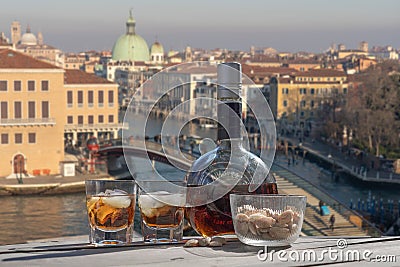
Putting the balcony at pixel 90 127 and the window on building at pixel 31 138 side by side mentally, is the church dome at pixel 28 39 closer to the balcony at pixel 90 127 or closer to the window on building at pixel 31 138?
the balcony at pixel 90 127

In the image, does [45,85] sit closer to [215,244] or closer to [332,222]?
[332,222]

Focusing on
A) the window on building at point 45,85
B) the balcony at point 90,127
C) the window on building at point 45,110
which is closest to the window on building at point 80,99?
the balcony at point 90,127

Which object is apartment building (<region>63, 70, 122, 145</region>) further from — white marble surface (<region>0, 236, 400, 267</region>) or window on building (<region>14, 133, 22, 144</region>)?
white marble surface (<region>0, 236, 400, 267</region>)

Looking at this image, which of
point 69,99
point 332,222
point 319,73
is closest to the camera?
point 332,222

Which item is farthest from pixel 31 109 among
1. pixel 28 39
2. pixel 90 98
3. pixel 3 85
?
pixel 28 39

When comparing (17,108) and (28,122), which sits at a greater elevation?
(17,108)

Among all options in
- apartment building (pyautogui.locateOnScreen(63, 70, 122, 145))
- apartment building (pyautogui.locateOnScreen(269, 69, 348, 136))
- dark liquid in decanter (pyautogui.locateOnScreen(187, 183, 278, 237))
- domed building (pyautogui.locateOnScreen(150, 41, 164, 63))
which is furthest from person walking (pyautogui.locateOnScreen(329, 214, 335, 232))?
domed building (pyautogui.locateOnScreen(150, 41, 164, 63))
